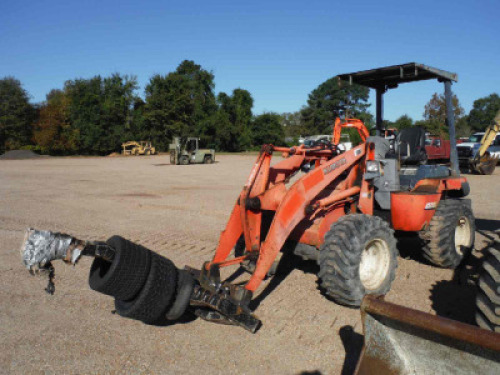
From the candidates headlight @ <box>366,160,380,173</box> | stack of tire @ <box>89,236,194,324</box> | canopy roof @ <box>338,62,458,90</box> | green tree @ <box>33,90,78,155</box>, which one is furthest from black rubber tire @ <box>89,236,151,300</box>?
green tree @ <box>33,90,78,155</box>

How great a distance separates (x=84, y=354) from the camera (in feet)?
11.7

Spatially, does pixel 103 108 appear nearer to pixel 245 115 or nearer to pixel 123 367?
pixel 245 115

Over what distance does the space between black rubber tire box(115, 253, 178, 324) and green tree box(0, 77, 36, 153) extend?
53.9 metres

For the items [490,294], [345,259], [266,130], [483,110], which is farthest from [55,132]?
[483,110]

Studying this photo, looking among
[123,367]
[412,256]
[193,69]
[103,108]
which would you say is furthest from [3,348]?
[193,69]

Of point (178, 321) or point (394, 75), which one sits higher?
point (394, 75)

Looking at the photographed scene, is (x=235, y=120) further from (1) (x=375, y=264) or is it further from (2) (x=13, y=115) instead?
(1) (x=375, y=264)

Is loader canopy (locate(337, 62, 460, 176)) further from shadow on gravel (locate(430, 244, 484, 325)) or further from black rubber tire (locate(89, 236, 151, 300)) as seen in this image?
black rubber tire (locate(89, 236, 151, 300))

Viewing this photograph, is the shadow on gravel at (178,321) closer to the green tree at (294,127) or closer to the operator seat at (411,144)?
the operator seat at (411,144)

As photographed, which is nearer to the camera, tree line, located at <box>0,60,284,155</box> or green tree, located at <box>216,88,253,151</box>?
tree line, located at <box>0,60,284,155</box>

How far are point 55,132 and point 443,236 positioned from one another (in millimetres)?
52659

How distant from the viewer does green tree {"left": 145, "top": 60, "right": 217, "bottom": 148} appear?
5006 cm

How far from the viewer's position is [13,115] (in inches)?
1980

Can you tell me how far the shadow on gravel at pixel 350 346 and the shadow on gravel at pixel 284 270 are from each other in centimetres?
100
